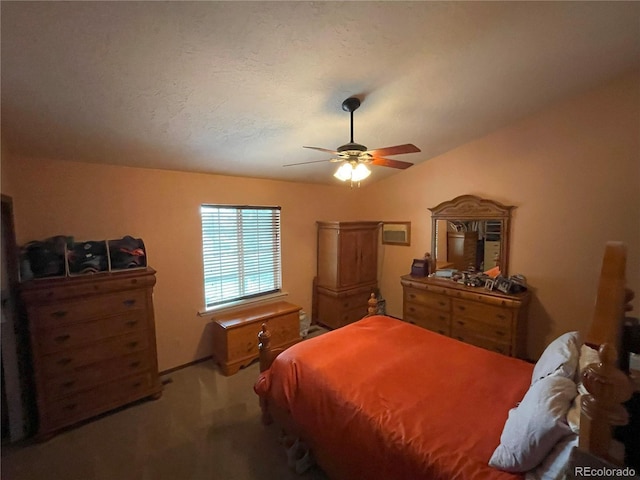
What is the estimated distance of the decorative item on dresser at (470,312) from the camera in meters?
2.98

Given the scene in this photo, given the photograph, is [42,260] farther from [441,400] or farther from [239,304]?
[441,400]

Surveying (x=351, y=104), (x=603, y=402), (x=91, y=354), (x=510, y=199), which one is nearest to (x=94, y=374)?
(x=91, y=354)

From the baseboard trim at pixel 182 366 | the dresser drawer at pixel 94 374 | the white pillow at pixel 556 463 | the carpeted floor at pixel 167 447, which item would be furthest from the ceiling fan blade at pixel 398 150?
the baseboard trim at pixel 182 366

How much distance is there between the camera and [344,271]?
4.19m

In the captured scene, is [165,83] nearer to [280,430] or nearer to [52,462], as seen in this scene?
[280,430]

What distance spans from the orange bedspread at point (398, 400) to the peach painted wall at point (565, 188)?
1597mm

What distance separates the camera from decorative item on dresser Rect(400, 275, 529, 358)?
2.98 meters

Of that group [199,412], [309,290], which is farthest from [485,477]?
[309,290]

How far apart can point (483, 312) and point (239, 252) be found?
301 cm

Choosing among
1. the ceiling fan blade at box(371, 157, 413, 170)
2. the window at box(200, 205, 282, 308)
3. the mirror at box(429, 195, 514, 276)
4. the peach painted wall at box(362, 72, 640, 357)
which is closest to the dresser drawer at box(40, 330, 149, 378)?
the window at box(200, 205, 282, 308)

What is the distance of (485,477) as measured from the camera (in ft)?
3.87

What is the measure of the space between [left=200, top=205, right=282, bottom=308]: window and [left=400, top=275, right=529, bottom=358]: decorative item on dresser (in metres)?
1.92

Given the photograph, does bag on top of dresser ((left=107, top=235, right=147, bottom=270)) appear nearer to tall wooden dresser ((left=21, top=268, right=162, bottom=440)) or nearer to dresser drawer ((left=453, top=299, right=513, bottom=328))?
tall wooden dresser ((left=21, top=268, right=162, bottom=440))

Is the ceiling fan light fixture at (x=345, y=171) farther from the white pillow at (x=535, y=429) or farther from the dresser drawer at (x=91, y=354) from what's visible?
the dresser drawer at (x=91, y=354)
